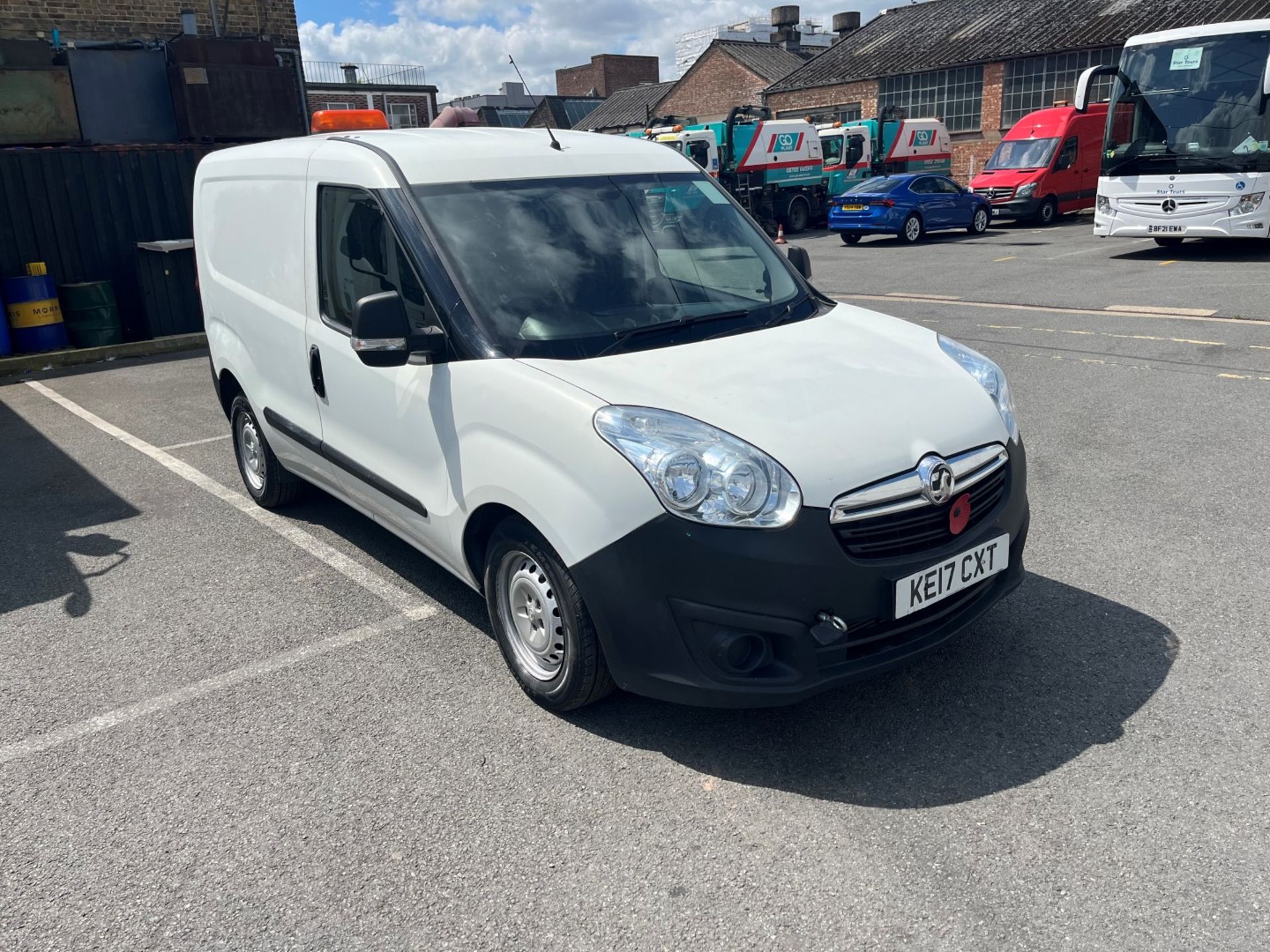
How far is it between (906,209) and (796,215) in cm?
617

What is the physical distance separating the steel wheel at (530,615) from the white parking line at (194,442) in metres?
4.82

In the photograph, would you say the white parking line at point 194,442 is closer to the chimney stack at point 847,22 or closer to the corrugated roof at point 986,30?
the corrugated roof at point 986,30

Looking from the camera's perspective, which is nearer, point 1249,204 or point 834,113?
point 1249,204

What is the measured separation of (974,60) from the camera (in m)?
34.7

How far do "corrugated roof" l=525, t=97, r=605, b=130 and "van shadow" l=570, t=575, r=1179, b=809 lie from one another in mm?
52970

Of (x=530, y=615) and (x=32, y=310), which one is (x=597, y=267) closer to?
(x=530, y=615)

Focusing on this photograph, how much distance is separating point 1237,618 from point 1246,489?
1.80m

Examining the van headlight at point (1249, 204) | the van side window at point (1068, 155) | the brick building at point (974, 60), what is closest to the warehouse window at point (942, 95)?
the brick building at point (974, 60)

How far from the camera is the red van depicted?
24.9 metres

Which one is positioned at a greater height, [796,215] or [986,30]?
[986,30]

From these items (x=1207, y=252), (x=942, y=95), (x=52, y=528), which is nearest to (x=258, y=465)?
(x=52, y=528)

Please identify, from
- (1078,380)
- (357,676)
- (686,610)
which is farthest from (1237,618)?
(1078,380)

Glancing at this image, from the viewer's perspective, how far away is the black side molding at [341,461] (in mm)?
4004

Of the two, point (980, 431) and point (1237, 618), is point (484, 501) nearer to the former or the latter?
point (980, 431)
